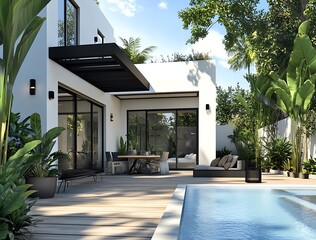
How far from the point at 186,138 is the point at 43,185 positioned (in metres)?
8.68

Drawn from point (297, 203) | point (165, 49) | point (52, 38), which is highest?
point (165, 49)

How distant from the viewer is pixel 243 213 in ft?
18.9

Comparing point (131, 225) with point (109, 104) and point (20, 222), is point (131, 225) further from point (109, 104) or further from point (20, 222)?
point (109, 104)

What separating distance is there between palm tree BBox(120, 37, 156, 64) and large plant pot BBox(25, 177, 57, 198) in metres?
18.7

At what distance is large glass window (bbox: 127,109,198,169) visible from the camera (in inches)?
568

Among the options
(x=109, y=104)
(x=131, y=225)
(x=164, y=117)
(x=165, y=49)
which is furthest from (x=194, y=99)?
(x=165, y=49)

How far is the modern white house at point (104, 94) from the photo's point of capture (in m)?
8.33

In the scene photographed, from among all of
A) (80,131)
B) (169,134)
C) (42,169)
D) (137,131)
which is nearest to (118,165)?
Answer: (137,131)

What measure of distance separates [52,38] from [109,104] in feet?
16.9

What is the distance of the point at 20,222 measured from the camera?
11.7 ft

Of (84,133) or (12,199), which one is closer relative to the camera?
(12,199)

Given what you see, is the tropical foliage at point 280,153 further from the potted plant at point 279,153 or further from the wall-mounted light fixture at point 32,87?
the wall-mounted light fixture at point 32,87

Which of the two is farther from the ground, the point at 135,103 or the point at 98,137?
the point at 135,103

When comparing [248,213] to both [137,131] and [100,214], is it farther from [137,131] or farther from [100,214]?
[137,131]
